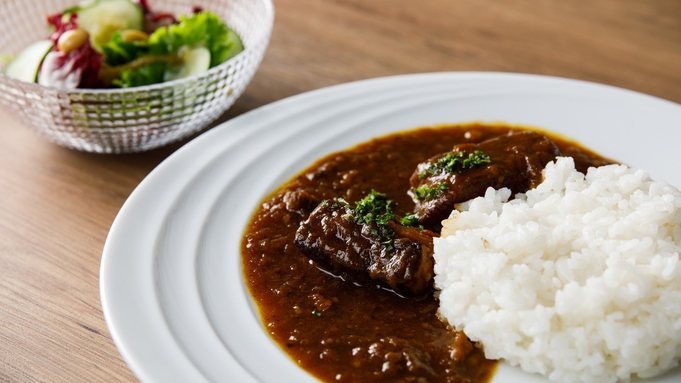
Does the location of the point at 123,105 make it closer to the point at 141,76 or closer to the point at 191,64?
the point at 141,76

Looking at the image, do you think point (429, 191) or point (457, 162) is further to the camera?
point (457, 162)

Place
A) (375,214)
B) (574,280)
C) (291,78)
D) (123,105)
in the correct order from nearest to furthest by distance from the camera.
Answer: (574,280), (375,214), (123,105), (291,78)

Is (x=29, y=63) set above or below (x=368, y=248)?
below

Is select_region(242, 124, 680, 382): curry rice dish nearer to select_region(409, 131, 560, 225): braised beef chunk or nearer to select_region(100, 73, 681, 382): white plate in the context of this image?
select_region(409, 131, 560, 225): braised beef chunk

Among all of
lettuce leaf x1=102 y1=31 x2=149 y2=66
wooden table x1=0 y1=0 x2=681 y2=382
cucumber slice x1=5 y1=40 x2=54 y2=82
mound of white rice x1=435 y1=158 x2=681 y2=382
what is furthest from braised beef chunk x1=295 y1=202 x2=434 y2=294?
cucumber slice x1=5 y1=40 x2=54 y2=82

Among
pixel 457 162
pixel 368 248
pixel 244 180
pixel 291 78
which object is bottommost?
pixel 291 78

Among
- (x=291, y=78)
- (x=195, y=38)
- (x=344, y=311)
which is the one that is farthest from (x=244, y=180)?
(x=291, y=78)

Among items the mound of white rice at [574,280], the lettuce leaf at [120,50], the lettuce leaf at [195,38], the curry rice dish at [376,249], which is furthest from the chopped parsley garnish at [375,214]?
the lettuce leaf at [120,50]
